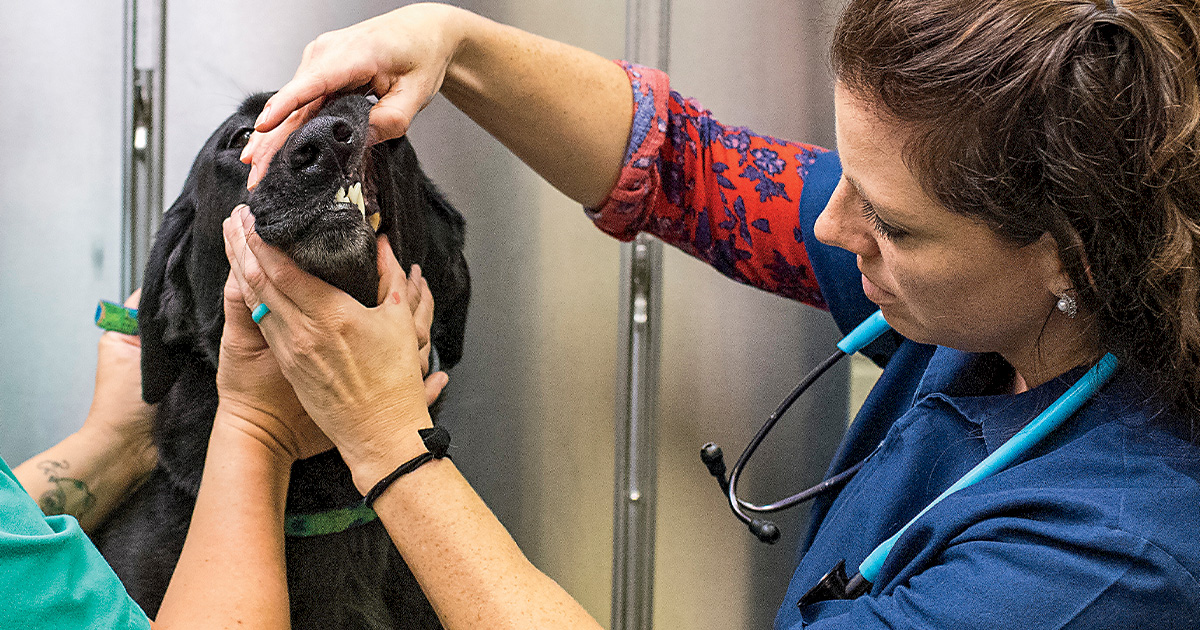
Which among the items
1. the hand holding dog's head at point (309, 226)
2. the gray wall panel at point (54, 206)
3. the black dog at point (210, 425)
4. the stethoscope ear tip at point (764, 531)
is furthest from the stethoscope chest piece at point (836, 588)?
the gray wall panel at point (54, 206)

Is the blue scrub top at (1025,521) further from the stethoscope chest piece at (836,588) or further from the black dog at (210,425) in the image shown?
the black dog at (210,425)

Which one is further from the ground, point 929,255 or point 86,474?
point 929,255

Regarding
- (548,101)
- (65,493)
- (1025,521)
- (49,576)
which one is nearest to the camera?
(49,576)

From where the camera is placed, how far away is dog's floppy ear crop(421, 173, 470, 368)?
1.08m

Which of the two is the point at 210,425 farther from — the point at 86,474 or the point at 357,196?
the point at 357,196

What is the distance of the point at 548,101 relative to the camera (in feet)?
3.41

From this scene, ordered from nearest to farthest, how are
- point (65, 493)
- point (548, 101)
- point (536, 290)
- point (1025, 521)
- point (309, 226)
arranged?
1. point (1025, 521)
2. point (309, 226)
3. point (65, 493)
4. point (548, 101)
5. point (536, 290)

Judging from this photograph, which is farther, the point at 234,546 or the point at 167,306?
the point at 167,306

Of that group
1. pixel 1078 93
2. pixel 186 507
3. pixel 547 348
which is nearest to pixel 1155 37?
pixel 1078 93

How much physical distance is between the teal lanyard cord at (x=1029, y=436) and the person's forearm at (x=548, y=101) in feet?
1.73

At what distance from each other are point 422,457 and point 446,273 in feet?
1.10

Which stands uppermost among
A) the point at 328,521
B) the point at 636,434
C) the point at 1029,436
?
the point at 1029,436

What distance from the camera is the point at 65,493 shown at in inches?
36.9

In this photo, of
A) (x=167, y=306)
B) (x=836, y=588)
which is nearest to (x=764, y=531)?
(x=836, y=588)
